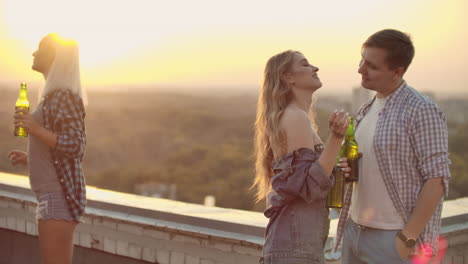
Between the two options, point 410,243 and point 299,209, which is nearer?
point 410,243

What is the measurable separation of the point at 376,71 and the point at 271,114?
0.47m

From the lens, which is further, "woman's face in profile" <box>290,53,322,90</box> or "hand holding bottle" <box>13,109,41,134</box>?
"hand holding bottle" <box>13,109,41,134</box>

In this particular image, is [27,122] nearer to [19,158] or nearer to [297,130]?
[19,158]

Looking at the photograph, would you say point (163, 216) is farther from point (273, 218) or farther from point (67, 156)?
point (273, 218)

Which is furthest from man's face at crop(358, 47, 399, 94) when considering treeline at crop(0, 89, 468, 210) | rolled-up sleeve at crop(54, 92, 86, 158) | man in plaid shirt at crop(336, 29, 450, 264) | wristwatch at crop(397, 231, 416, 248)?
treeline at crop(0, 89, 468, 210)

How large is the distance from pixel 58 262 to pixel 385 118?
1.80m

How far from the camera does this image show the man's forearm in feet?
7.98

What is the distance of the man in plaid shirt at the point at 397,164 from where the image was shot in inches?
96.0

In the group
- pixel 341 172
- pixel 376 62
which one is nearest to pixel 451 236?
pixel 341 172

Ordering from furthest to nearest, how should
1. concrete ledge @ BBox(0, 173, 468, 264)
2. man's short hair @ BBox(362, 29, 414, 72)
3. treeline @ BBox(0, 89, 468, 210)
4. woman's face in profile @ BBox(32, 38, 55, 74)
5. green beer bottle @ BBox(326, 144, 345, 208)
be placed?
treeline @ BBox(0, 89, 468, 210)
concrete ledge @ BBox(0, 173, 468, 264)
woman's face in profile @ BBox(32, 38, 55, 74)
green beer bottle @ BBox(326, 144, 345, 208)
man's short hair @ BBox(362, 29, 414, 72)

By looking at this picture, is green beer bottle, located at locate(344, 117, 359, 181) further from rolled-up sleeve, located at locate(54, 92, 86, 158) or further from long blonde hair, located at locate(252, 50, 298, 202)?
rolled-up sleeve, located at locate(54, 92, 86, 158)

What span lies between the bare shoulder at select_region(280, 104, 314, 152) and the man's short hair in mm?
411

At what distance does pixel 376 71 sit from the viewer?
2.57 meters

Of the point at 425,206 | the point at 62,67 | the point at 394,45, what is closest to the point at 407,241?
the point at 425,206
